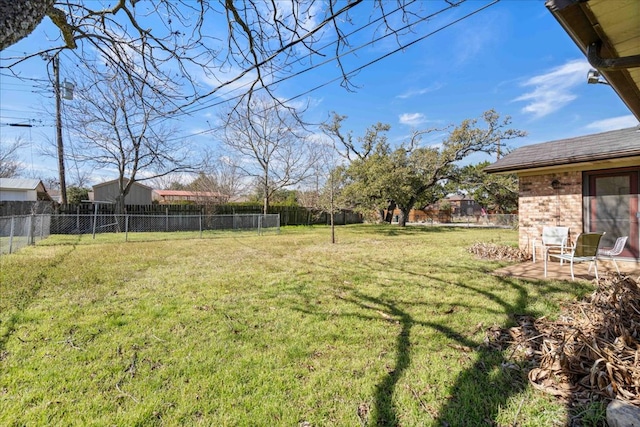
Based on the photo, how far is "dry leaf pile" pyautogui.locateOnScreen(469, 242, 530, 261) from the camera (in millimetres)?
7625

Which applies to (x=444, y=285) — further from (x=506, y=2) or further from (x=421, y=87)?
(x=421, y=87)

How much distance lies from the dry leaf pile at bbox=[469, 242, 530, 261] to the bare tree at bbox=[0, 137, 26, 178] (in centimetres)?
2929

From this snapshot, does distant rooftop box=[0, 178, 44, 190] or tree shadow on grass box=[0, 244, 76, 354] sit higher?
distant rooftop box=[0, 178, 44, 190]

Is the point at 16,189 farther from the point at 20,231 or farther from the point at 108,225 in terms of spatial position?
the point at 20,231

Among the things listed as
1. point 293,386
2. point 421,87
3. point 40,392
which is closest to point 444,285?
point 293,386

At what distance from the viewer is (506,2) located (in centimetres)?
350

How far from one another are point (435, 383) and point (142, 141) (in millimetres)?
17349

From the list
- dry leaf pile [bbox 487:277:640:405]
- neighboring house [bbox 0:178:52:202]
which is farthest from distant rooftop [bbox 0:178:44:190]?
dry leaf pile [bbox 487:277:640:405]

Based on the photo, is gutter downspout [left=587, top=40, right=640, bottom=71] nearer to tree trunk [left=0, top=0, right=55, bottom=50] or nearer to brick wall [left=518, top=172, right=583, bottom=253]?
tree trunk [left=0, top=0, right=55, bottom=50]

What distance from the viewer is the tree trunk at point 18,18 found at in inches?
50.3

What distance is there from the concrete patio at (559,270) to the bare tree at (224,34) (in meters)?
4.88

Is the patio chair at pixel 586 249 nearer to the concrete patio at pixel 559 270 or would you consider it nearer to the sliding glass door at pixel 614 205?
the concrete patio at pixel 559 270

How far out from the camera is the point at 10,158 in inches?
995

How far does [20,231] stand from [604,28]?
45.5ft
